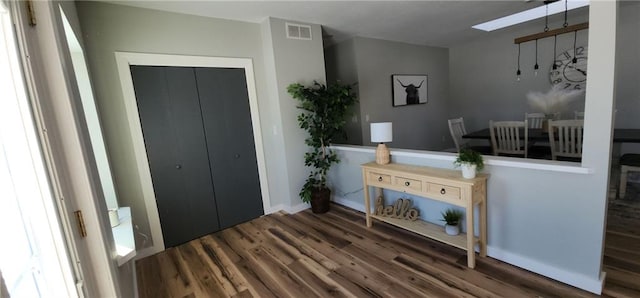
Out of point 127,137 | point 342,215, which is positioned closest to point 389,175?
point 342,215

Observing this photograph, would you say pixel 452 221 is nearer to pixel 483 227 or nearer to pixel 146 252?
pixel 483 227

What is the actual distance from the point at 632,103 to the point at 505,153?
6.99ft

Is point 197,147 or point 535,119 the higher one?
point 197,147

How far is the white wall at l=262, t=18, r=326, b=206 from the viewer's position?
318cm

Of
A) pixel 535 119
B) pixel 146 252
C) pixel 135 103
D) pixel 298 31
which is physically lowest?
pixel 146 252

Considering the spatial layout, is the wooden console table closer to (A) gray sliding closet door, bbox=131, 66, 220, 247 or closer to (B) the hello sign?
(B) the hello sign

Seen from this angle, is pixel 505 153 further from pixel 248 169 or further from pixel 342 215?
pixel 248 169

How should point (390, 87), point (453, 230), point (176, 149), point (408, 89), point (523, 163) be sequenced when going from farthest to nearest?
point (408, 89) < point (390, 87) < point (176, 149) < point (453, 230) < point (523, 163)

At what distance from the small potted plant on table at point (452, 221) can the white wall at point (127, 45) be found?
111 inches

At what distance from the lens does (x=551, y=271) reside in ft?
6.29

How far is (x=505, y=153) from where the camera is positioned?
3.55m

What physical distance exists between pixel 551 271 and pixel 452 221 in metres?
0.70

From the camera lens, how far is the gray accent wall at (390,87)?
4.35 meters

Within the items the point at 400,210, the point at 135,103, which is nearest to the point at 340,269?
the point at 400,210
